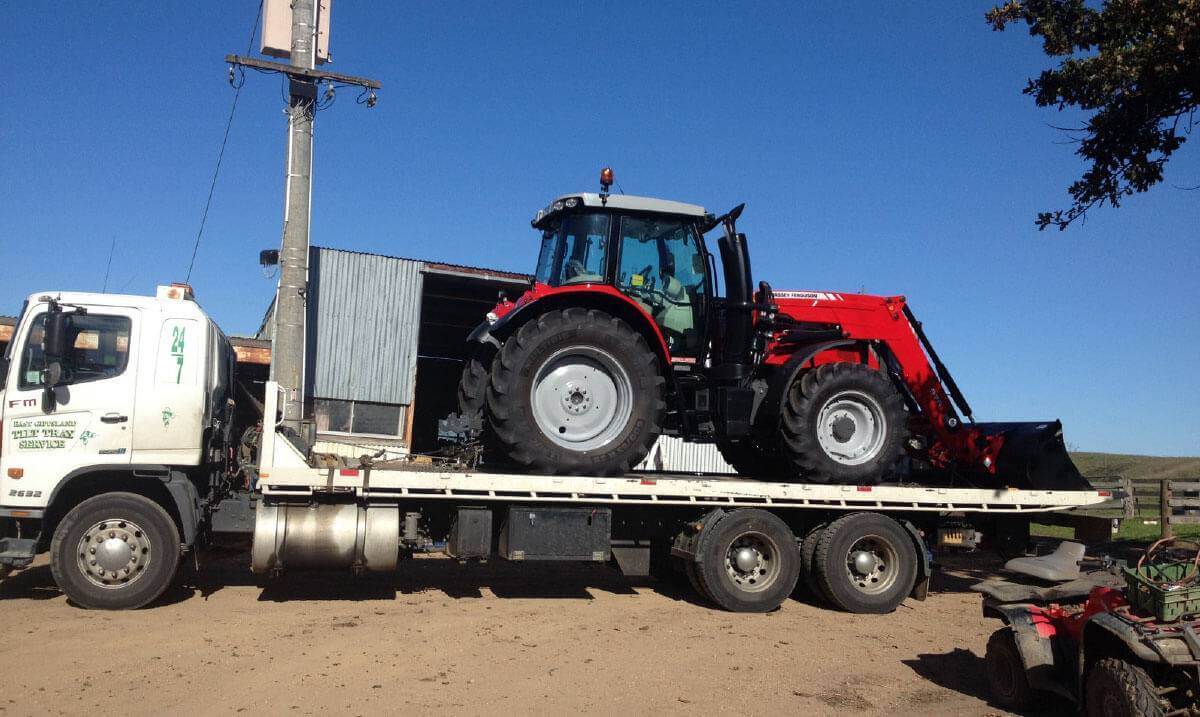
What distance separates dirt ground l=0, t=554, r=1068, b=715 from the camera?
5.50 meters

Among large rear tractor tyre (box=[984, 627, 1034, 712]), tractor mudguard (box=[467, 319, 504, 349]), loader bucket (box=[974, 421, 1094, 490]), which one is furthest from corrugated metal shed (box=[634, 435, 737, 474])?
large rear tractor tyre (box=[984, 627, 1034, 712])

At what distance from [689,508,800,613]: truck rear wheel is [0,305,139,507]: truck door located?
206 inches

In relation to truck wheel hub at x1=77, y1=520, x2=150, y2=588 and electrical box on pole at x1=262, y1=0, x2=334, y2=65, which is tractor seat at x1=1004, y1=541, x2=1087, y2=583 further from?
electrical box on pole at x1=262, y1=0, x2=334, y2=65

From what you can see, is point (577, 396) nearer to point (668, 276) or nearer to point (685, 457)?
point (668, 276)

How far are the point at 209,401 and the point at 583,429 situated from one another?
3380 millimetres

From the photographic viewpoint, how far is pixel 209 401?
307 inches

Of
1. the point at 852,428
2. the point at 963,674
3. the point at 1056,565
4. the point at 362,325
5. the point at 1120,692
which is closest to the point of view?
the point at 1120,692

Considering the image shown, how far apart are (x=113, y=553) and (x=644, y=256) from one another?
17.6 ft

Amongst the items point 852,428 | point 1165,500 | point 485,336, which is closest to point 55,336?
point 485,336

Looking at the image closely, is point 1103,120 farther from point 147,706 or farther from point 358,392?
point 358,392

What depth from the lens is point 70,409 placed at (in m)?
7.28

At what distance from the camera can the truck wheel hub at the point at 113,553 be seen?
7180 millimetres

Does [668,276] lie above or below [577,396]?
above

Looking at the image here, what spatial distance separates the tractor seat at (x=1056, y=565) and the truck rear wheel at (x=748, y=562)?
2.48 metres
